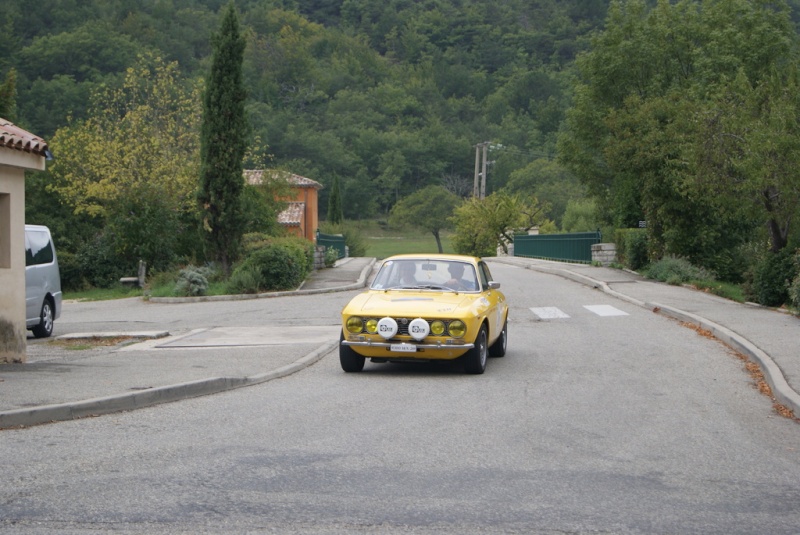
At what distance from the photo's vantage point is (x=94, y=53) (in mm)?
90125

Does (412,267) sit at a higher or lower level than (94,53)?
lower

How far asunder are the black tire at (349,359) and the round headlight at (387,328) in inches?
24.8

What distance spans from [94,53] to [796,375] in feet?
286

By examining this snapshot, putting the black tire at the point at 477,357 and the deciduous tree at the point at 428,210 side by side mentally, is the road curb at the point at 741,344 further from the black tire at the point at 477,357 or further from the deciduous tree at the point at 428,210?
the deciduous tree at the point at 428,210

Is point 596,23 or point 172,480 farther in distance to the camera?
point 596,23

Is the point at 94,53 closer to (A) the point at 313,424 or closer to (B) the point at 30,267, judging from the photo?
(B) the point at 30,267

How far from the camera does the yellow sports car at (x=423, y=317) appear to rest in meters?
12.2

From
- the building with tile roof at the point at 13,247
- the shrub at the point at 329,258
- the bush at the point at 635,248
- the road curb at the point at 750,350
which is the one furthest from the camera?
the shrub at the point at 329,258

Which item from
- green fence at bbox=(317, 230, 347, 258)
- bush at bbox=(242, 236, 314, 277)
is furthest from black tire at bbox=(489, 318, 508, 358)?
green fence at bbox=(317, 230, 347, 258)

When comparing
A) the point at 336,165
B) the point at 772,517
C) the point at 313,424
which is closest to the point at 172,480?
the point at 313,424

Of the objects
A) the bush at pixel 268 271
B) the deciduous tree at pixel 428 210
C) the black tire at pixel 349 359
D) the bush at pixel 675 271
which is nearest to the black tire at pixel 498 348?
the black tire at pixel 349 359

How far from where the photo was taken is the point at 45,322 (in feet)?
59.6

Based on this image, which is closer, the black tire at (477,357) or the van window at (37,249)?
the black tire at (477,357)

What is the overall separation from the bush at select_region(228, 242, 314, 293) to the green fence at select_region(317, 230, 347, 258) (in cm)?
1371
